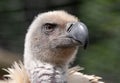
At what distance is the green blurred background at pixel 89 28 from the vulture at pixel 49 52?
2.60m

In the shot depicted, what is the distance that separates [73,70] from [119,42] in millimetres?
3112

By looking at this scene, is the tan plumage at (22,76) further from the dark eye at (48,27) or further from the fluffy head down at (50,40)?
the dark eye at (48,27)

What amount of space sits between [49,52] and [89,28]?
402cm

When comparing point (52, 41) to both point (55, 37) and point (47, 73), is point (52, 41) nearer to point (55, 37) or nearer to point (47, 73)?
point (55, 37)

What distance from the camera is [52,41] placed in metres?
5.21

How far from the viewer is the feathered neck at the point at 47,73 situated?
517cm

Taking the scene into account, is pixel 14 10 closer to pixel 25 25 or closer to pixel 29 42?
pixel 25 25

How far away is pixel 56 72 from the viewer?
518cm

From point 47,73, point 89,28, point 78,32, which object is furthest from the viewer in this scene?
point 89,28

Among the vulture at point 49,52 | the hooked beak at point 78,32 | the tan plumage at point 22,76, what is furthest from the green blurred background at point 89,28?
the hooked beak at point 78,32

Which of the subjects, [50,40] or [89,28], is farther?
[89,28]

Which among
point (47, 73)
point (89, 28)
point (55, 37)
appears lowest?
point (47, 73)

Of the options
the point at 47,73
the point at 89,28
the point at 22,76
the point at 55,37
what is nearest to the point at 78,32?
the point at 55,37

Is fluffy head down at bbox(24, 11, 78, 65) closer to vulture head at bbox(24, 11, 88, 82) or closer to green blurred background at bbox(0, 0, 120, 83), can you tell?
vulture head at bbox(24, 11, 88, 82)
